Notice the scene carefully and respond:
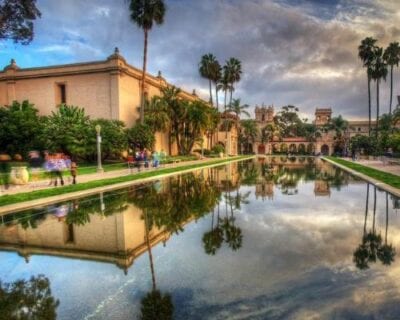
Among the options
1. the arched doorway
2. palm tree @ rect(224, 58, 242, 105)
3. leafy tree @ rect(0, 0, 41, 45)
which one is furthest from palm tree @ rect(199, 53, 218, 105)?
the arched doorway

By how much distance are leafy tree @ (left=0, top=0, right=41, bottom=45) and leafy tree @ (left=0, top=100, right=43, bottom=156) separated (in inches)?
392

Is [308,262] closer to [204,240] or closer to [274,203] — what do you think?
[204,240]

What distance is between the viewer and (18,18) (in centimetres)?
2261

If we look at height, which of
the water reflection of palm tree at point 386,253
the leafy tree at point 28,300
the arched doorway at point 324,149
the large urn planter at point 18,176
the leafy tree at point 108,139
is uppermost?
the leafy tree at point 108,139

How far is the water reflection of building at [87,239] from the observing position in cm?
605

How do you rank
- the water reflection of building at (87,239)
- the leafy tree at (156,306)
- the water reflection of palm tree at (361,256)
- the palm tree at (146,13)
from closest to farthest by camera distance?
the leafy tree at (156,306) → the water reflection of palm tree at (361,256) → the water reflection of building at (87,239) → the palm tree at (146,13)

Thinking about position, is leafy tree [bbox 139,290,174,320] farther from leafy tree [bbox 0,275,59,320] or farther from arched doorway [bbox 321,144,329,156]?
arched doorway [bbox 321,144,329,156]

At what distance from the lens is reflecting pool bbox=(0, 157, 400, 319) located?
3926 millimetres

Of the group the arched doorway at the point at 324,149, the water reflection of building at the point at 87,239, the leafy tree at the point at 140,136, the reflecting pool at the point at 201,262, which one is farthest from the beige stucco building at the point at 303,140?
the water reflection of building at the point at 87,239

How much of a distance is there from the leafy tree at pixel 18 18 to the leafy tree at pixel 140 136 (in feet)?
39.2

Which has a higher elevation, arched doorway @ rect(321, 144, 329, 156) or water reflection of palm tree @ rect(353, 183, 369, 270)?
water reflection of palm tree @ rect(353, 183, 369, 270)

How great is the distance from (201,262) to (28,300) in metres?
2.64

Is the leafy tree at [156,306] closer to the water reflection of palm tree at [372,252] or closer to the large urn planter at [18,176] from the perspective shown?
the water reflection of palm tree at [372,252]

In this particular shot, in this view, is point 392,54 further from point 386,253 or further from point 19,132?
point 386,253
